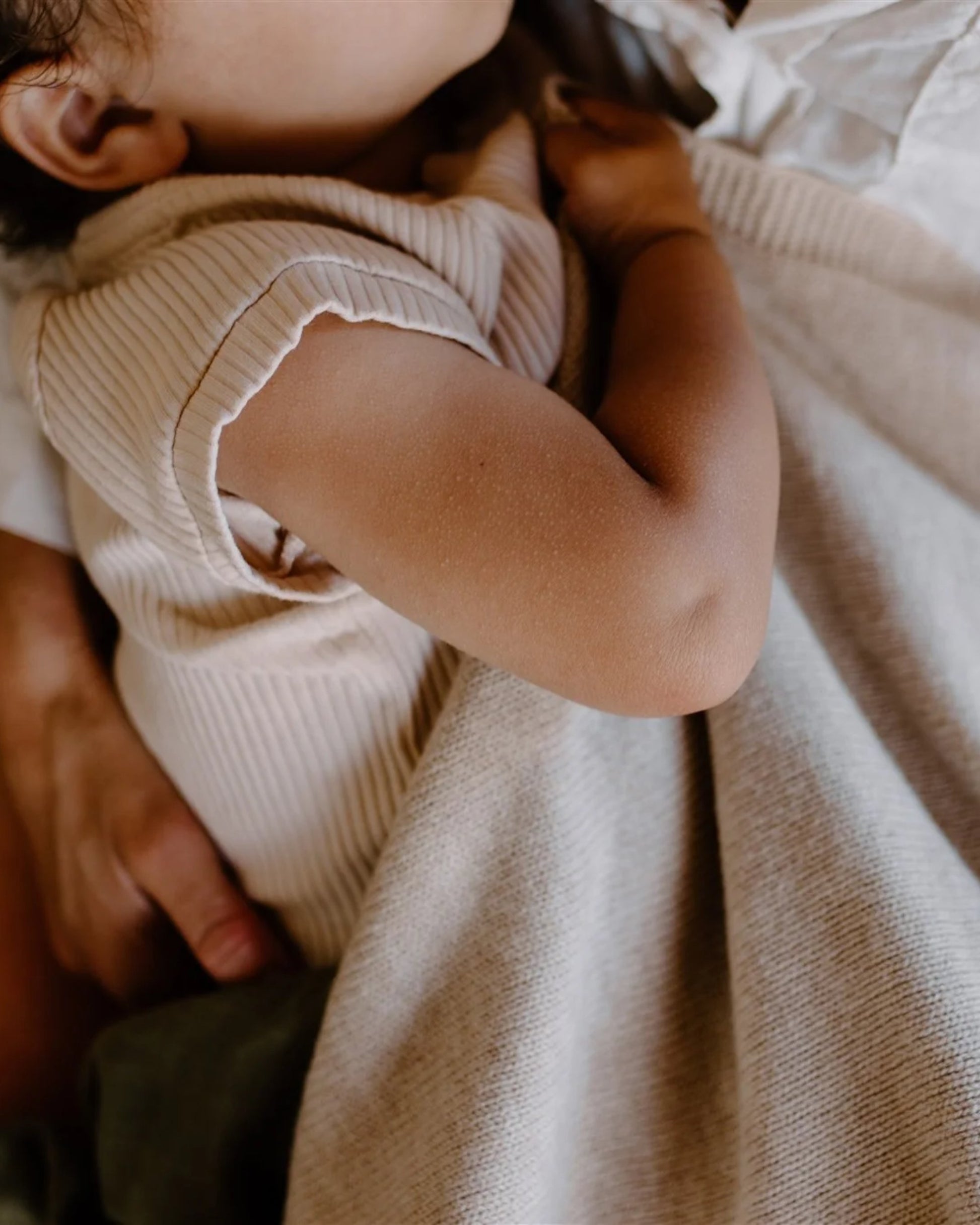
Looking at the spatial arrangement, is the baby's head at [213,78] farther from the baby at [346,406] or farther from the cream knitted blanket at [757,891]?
the cream knitted blanket at [757,891]

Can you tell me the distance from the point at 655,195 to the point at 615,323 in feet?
0.29

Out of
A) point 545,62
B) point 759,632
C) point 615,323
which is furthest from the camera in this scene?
point 545,62

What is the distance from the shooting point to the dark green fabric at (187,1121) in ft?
1.94

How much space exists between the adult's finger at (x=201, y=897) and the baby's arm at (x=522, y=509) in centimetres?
31

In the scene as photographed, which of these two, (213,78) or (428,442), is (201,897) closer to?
(428,442)

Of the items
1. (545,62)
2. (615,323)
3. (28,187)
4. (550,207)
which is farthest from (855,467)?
(28,187)

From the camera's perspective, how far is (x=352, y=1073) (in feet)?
1.80

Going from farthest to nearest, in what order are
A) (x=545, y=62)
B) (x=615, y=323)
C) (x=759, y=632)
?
(x=545, y=62) < (x=615, y=323) < (x=759, y=632)

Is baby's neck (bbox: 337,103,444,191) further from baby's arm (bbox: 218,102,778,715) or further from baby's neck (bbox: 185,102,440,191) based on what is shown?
baby's arm (bbox: 218,102,778,715)

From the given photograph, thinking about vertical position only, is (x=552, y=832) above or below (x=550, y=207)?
below

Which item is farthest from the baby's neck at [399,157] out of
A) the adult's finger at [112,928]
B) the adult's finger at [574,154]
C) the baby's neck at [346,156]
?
the adult's finger at [112,928]

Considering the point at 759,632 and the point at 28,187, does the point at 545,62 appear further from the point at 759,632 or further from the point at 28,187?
the point at 759,632

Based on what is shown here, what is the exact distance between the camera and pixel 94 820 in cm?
73

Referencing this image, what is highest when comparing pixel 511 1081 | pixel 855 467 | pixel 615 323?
pixel 615 323
